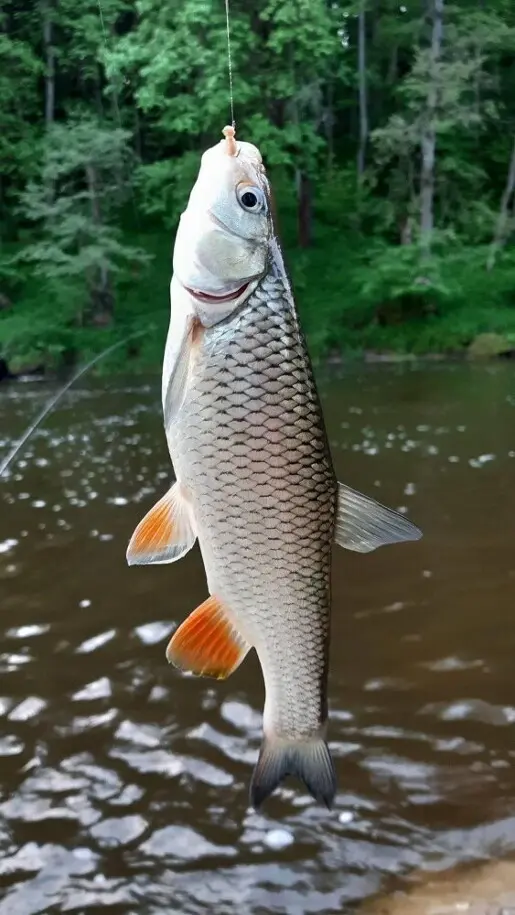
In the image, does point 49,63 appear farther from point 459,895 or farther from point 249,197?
point 249,197

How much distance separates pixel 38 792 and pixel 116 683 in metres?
1.06

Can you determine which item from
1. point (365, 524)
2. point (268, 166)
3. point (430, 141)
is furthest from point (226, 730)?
point (430, 141)

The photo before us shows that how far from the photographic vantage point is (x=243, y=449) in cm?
160

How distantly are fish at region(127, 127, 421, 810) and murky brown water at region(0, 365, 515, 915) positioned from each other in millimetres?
2273

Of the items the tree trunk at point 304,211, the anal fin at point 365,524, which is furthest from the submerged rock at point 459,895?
the tree trunk at point 304,211

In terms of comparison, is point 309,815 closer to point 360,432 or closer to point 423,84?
point 360,432

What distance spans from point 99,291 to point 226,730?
17.9m

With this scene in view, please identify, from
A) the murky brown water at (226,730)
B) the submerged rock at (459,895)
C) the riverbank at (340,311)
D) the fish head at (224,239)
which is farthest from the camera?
the riverbank at (340,311)

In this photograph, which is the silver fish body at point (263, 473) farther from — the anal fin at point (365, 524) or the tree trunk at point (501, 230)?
the tree trunk at point (501, 230)

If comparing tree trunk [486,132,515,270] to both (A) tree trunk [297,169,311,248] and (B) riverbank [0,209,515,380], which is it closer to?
(B) riverbank [0,209,515,380]

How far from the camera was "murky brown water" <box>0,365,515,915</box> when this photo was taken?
12.0 feet

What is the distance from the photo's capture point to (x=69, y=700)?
5.05 meters

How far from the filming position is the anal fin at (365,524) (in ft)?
5.57

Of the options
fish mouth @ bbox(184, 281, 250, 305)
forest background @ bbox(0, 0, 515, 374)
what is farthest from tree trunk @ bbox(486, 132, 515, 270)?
fish mouth @ bbox(184, 281, 250, 305)
